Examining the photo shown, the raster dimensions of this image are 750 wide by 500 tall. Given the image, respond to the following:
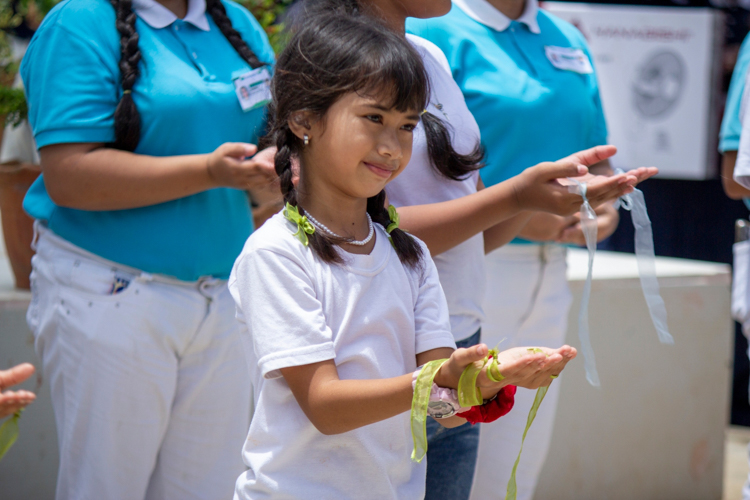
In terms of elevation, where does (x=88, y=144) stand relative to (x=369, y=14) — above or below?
below

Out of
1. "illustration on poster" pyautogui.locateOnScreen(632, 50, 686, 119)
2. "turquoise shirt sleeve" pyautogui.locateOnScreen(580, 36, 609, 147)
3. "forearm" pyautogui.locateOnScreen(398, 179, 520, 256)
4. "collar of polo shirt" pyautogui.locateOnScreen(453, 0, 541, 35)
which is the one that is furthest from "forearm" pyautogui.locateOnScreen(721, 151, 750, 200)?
"illustration on poster" pyautogui.locateOnScreen(632, 50, 686, 119)

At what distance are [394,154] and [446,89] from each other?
34cm

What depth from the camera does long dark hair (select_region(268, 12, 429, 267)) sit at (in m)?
1.07

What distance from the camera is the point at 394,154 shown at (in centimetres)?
107

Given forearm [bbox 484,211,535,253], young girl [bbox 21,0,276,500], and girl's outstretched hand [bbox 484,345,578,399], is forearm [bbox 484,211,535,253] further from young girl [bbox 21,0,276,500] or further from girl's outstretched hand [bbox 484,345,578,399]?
girl's outstretched hand [bbox 484,345,578,399]

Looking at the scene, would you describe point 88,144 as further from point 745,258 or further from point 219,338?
point 745,258

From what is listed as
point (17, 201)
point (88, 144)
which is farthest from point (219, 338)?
point (17, 201)

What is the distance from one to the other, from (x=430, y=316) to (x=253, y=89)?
0.71 meters

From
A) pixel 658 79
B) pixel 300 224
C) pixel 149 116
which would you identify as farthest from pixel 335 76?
pixel 658 79

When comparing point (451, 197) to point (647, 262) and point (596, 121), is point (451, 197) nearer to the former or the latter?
point (647, 262)

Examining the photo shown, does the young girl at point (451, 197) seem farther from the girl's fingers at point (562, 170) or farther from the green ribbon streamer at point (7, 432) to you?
the green ribbon streamer at point (7, 432)

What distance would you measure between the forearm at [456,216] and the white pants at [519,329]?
519 millimetres

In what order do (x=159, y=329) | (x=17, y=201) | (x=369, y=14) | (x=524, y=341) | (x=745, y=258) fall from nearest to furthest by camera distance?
(x=369, y=14) → (x=159, y=329) → (x=524, y=341) → (x=745, y=258) → (x=17, y=201)

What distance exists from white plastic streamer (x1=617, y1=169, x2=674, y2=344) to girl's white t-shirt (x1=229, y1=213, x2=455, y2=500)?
1.26 feet
